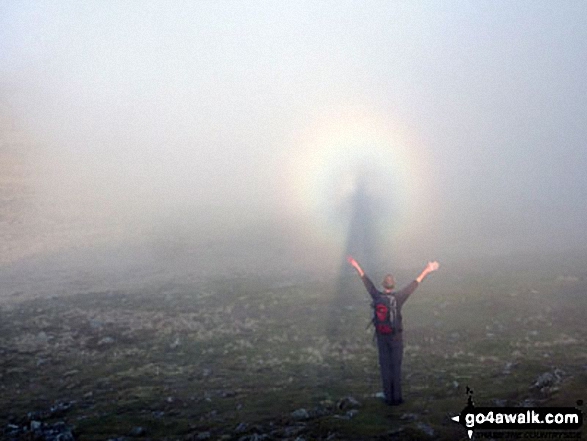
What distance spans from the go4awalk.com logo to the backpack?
2556mm

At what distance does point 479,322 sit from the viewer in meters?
31.2

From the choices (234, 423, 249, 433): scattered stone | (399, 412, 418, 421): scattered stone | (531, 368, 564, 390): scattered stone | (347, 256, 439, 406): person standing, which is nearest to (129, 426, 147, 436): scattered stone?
(234, 423, 249, 433): scattered stone

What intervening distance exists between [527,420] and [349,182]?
125452mm

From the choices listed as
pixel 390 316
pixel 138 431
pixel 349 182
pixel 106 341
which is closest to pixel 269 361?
pixel 106 341

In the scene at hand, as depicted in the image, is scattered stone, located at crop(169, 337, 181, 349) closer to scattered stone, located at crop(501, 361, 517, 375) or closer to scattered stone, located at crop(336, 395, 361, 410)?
scattered stone, located at crop(336, 395, 361, 410)

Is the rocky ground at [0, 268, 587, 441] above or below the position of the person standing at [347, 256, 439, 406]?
below

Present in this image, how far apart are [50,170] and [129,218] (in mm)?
50241

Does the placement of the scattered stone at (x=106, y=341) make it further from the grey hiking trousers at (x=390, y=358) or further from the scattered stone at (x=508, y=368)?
the scattered stone at (x=508, y=368)

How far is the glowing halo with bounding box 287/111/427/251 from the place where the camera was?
89.4m

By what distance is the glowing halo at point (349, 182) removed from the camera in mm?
89413

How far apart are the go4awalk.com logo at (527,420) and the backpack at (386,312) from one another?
8.39 feet

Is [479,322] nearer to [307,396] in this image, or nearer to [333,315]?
[333,315]

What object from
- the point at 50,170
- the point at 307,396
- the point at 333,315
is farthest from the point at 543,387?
the point at 50,170

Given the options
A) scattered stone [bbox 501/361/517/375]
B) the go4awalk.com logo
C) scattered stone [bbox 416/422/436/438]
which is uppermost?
the go4awalk.com logo
